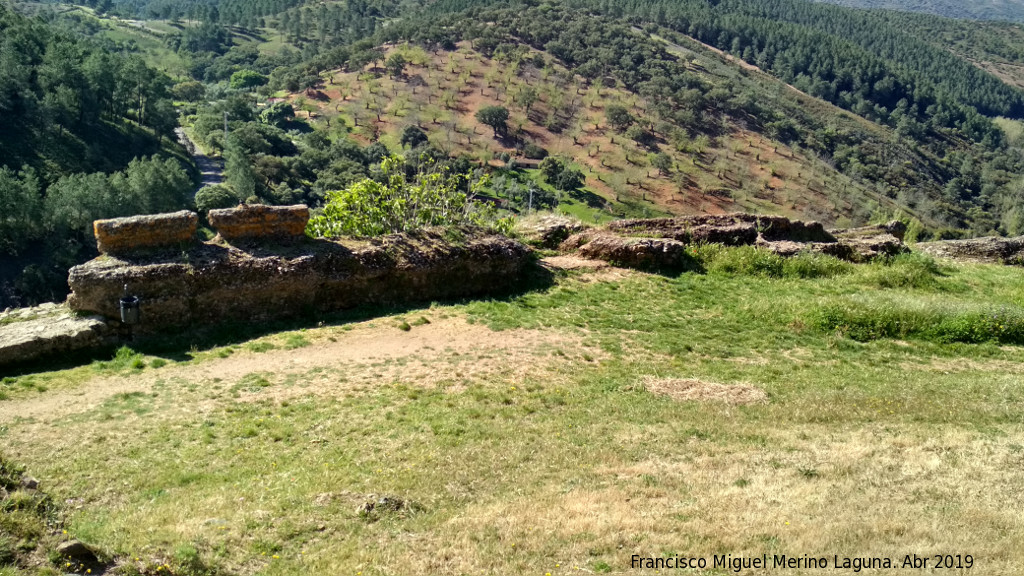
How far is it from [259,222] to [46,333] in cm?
537

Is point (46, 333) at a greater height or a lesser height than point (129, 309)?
lesser

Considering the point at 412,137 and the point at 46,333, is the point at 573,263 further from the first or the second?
the point at 412,137

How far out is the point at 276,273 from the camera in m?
16.4

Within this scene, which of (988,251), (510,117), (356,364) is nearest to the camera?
(356,364)

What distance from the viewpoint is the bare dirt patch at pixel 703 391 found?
42.7 feet

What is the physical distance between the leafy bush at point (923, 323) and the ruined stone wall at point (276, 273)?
9217 mm

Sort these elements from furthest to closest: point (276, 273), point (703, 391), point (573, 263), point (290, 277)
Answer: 1. point (573, 263)
2. point (290, 277)
3. point (276, 273)
4. point (703, 391)

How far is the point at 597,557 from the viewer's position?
7.34m

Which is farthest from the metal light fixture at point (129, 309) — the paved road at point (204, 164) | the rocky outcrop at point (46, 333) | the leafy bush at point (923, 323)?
the paved road at point (204, 164)

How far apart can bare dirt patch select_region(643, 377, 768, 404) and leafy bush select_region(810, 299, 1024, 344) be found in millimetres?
5658

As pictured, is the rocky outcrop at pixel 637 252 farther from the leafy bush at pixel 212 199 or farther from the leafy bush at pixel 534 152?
the leafy bush at pixel 534 152

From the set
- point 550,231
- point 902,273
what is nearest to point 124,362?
point 550,231

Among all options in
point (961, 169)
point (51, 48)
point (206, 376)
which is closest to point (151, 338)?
point (206, 376)

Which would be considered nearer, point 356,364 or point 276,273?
point 356,364
